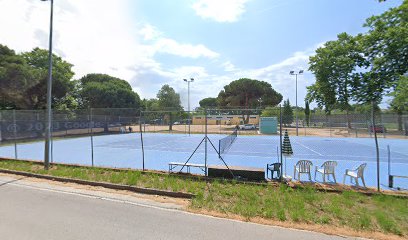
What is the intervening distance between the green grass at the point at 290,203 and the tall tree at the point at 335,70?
32.0 ft

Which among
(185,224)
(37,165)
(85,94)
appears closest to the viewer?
(185,224)

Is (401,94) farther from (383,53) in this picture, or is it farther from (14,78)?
(14,78)

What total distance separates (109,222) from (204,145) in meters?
20.3

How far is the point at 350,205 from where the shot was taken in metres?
6.81

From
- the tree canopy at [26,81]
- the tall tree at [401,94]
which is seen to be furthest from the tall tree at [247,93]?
the tall tree at [401,94]

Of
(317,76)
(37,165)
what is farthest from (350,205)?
(317,76)

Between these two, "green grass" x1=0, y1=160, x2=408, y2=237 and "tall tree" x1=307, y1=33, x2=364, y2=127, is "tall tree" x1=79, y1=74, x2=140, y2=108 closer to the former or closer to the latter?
"tall tree" x1=307, y1=33, x2=364, y2=127

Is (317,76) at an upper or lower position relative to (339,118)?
upper

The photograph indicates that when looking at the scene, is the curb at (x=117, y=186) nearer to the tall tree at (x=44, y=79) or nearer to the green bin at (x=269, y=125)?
the tall tree at (x=44, y=79)

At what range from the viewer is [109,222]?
572 centimetres

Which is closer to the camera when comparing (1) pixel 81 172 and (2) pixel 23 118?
(1) pixel 81 172

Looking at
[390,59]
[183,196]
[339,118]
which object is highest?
[390,59]

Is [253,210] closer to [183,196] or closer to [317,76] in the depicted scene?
[183,196]

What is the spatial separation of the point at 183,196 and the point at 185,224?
2191 mm
